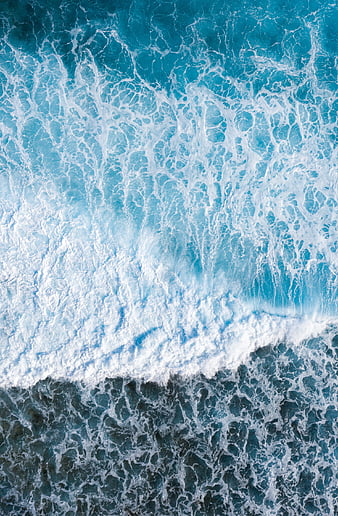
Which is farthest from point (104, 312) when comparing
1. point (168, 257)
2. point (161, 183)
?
point (161, 183)

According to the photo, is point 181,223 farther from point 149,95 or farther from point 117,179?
point 149,95

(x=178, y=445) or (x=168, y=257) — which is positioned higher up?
(x=168, y=257)

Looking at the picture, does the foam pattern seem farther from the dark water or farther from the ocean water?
the dark water

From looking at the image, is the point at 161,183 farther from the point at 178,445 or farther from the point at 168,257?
the point at 178,445

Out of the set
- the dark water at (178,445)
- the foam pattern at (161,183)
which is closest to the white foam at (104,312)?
the foam pattern at (161,183)

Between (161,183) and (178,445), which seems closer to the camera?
(178,445)

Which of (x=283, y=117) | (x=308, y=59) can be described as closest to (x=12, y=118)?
(x=283, y=117)
